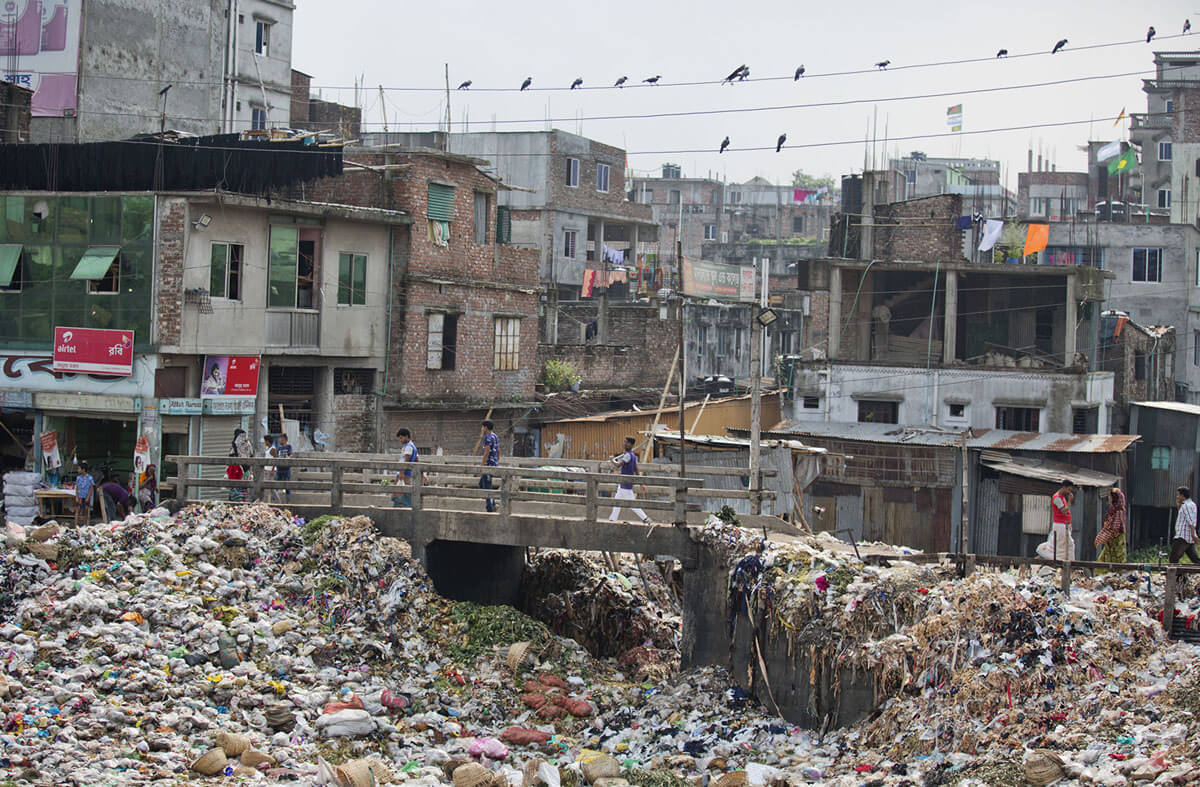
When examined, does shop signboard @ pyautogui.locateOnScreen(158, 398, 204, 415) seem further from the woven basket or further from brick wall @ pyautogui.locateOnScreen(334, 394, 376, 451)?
the woven basket

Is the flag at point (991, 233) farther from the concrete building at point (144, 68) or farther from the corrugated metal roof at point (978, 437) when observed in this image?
the concrete building at point (144, 68)

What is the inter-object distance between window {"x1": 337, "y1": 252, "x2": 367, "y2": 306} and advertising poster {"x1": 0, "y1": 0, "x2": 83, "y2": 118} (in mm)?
10745

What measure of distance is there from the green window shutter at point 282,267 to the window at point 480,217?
18.5 ft

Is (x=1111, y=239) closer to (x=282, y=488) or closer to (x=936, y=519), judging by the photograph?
(x=936, y=519)

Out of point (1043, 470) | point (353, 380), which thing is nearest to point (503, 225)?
point (353, 380)

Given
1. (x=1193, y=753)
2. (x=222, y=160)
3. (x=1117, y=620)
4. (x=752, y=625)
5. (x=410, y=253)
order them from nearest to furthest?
(x=1193, y=753) < (x=1117, y=620) < (x=752, y=625) < (x=222, y=160) < (x=410, y=253)

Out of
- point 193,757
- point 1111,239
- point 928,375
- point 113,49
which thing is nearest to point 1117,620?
point 193,757

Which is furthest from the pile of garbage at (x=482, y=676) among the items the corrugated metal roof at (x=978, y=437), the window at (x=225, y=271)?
the corrugated metal roof at (x=978, y=437)

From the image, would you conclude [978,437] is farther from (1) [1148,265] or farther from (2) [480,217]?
(1) [1148,265]

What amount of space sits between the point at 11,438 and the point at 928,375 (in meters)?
24.4

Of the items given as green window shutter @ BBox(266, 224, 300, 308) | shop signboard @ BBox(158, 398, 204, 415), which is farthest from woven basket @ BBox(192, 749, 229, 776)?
Answer: green window shutter @ BBox(266, 224, 300, 308)

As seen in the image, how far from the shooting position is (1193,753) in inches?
430

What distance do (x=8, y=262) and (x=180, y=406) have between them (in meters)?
5.05

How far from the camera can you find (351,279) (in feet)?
97.0
